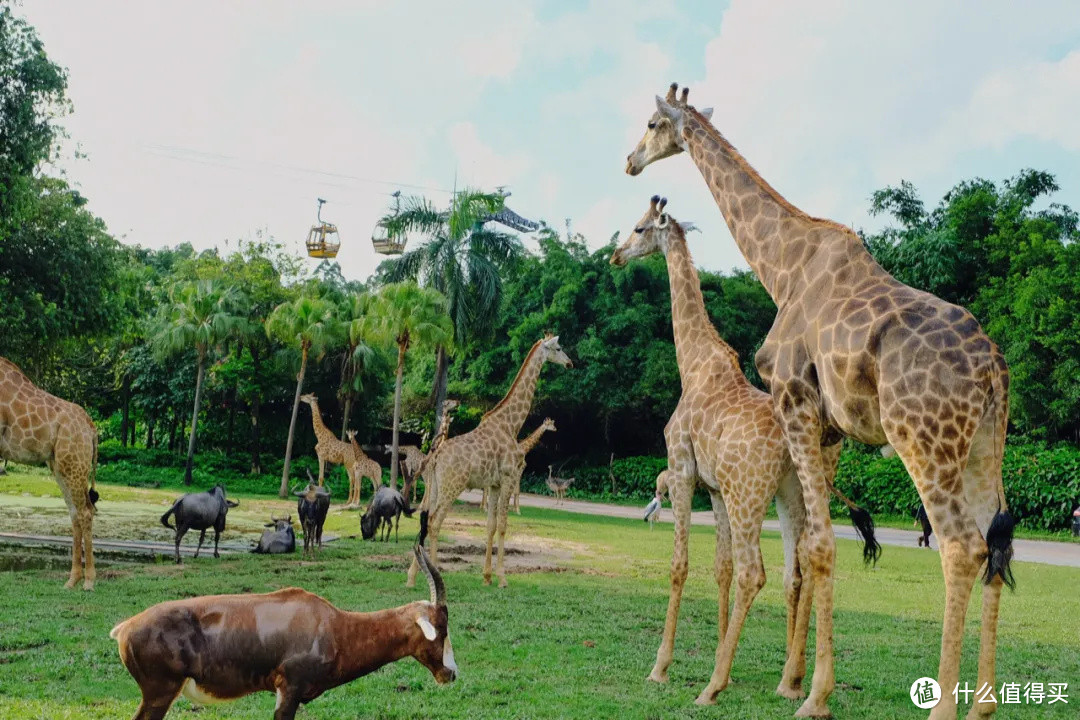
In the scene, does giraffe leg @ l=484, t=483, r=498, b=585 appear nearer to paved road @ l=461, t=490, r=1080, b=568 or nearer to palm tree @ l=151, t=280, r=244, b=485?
paved road @ l=461, t=490, r=1080, b=568

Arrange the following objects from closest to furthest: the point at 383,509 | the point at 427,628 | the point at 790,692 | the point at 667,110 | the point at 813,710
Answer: the point at 427,628 → the point at 813,710 → the point at 790,692 → the point at 667,110 → the point at 383,509

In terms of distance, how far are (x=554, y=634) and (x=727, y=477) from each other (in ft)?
8.93

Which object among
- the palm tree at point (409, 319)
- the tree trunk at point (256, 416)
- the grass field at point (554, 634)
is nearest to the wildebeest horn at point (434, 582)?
the grass field at point (554, 634)

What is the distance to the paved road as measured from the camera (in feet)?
61.6

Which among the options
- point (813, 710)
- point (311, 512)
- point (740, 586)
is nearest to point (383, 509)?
point (311, 512)

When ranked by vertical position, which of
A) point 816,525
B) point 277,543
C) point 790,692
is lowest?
point 277,543

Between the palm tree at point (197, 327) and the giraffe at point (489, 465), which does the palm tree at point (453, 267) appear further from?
the giraffe at point (489, 465)

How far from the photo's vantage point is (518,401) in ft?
42.6

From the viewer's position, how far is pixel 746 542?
662 cm

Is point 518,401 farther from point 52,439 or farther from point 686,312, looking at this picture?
point 52,439

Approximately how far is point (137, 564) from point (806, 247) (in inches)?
393

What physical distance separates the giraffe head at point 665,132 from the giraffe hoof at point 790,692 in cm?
438

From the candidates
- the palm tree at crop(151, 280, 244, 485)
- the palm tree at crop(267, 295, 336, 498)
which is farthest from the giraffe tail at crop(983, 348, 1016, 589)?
the palm tree at crop(151, 280, 244, 485)

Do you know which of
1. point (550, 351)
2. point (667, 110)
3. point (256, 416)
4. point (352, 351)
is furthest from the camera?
point (256, 416)
